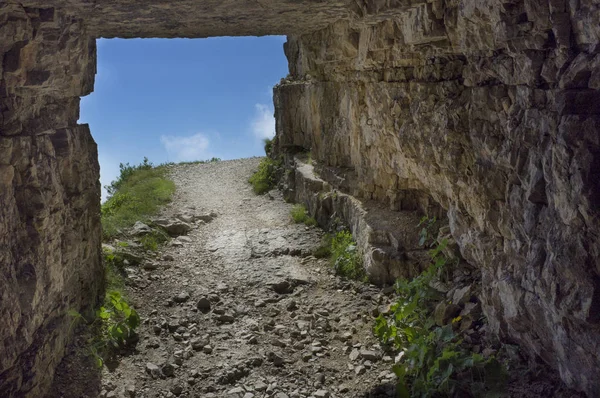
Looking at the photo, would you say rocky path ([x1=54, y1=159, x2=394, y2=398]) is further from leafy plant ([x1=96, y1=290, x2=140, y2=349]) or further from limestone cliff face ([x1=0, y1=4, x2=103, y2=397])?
limestone cliff face ([x1=0, y1=4, x2=103, y2=397])

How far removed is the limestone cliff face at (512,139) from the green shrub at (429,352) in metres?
0.46

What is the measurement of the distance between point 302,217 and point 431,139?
204 inches

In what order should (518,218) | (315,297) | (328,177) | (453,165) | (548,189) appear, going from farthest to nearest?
(328,177) < (315,297) < (453,165) < (518,218) < (548,189)

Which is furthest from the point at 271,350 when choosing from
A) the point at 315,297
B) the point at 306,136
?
the point at 306,136

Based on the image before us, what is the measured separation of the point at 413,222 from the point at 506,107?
4.07m

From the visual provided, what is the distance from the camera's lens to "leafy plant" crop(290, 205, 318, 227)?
11.4m

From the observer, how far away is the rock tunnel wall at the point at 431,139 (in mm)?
4109

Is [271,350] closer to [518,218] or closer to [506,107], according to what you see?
[518,218]

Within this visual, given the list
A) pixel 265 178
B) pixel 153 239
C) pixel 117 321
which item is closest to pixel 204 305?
pixel 117 321

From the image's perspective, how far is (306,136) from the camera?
1472cm

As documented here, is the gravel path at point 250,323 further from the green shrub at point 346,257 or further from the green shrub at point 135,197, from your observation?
the green shrub at point 135,197

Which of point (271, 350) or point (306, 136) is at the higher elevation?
point (306, 136)

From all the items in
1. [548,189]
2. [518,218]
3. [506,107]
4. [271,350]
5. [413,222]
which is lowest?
[271,350]

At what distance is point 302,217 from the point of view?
11.7m
